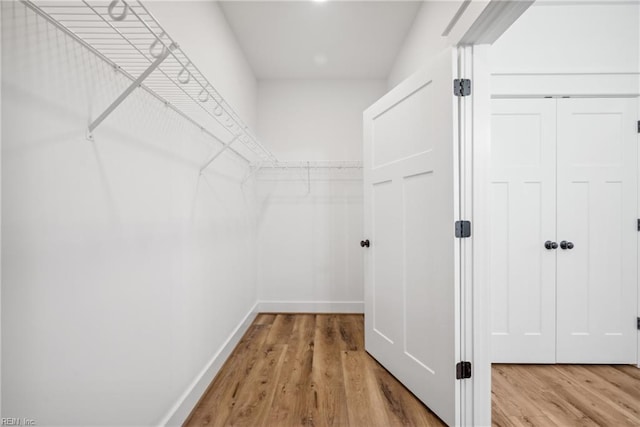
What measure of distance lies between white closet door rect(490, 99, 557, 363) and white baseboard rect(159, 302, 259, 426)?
6.33ft

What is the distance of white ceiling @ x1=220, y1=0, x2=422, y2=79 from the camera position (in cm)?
203

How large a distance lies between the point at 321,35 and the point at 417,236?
74.6 inches

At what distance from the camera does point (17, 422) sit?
0.67m

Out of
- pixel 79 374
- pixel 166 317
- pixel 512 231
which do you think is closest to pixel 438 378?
pixel 512 231

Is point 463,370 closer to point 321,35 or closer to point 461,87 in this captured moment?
point 461,87

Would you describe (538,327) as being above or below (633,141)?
below

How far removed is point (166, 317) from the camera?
1286 mm

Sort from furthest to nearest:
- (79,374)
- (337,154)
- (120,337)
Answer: (337,154) → (120,337) → (79,374)

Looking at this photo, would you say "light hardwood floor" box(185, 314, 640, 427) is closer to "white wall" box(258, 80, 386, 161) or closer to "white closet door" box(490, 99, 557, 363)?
"white closet door" box(490, 99, 557, 363)

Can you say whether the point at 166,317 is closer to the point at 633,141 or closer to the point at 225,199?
the point at 225,199

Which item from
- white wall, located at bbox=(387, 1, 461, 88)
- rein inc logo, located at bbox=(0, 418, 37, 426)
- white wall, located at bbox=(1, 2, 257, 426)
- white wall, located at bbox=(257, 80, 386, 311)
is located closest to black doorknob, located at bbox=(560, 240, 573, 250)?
white wall, located at bbox=(387, 1, 461, 88)

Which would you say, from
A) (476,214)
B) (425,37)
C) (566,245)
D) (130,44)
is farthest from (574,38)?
(130,44)

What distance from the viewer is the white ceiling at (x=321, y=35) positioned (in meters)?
2.03

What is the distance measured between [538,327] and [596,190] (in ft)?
3.43
